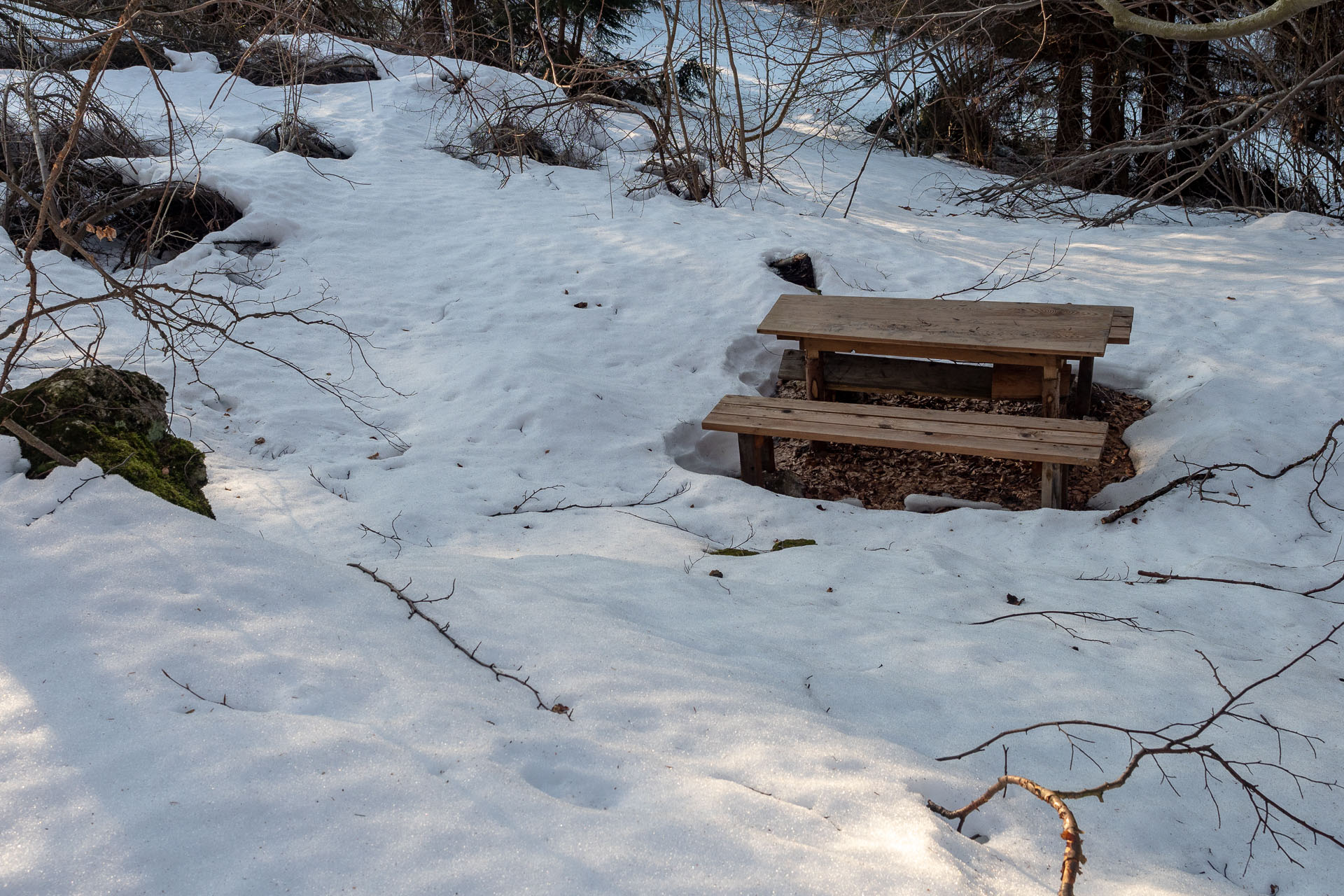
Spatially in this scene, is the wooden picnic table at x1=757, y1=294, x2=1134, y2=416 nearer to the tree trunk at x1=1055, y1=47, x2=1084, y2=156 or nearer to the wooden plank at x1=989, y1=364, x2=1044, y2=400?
the wooden plank at x1=989, y1=364, x2=1044, y2=400

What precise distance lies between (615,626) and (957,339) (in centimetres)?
272

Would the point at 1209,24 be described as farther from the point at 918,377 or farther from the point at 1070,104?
the point at 1070,104

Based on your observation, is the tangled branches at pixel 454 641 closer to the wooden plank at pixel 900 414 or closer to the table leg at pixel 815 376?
the wooden plank at pixel 900 414

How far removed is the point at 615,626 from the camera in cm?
286

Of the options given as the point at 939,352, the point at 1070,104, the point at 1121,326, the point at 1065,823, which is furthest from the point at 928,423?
the point at 1070,104

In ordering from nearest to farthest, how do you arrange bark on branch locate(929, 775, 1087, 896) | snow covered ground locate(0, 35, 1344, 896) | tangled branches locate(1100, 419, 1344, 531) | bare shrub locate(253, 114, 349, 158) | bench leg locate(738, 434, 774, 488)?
bark on branch locate(929, 775, 1087, 896) < snow covered ground locate(0, 35, 1344, 896) < tangled branches locate(1100, 419, 1344, 531) < bench leg locate(738, 434, 774, 488) < bare shrub locate(253, 114, 349, 158)

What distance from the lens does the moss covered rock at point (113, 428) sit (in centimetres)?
296

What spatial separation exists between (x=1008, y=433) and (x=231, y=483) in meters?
3.60

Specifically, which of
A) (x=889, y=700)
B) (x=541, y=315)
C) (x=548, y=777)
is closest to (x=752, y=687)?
(x=889, y=700)

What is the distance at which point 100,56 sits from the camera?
2.32 meters

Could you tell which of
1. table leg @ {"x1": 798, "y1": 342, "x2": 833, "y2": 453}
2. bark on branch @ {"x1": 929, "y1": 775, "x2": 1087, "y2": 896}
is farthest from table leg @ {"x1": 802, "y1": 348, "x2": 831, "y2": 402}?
bark on branch @ {"x1": 929, "y1": 775, "x2": 1087, "y2": 896}

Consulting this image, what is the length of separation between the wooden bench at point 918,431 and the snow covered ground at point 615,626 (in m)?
0.28

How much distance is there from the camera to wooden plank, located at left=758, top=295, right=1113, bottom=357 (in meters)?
4.59

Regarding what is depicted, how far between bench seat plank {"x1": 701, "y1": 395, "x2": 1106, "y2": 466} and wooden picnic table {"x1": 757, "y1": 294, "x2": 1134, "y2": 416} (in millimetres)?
378
